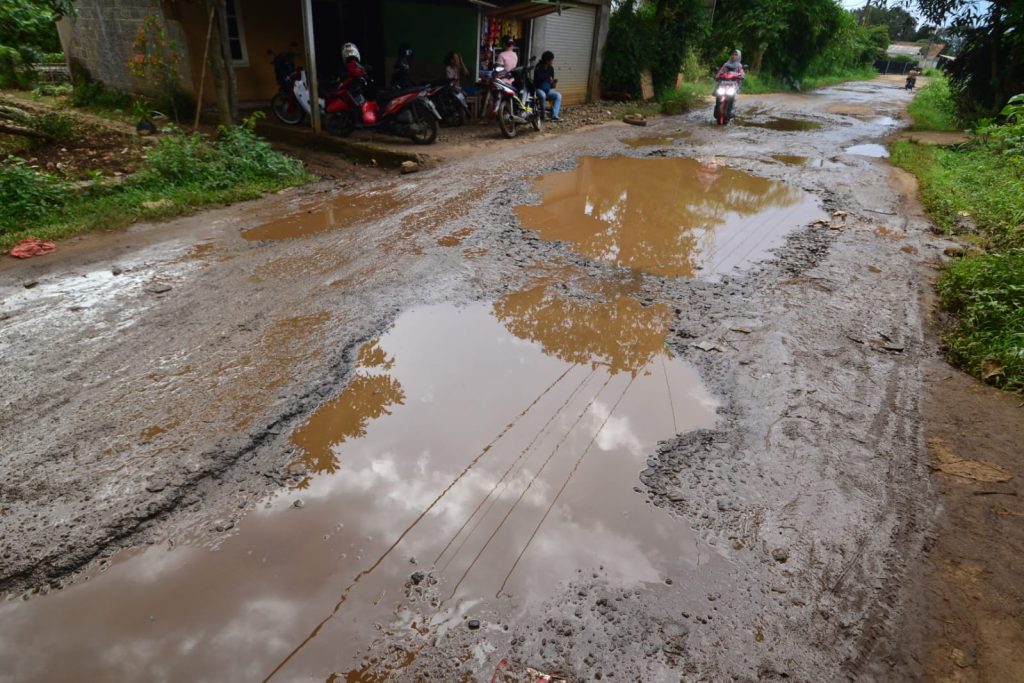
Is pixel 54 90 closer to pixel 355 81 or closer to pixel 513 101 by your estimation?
pixel 355 81

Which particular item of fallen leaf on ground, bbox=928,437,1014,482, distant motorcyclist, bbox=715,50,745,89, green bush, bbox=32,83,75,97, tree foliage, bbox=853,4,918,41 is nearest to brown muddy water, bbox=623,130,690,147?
distant motorcyclist, bbox=715,50,745,89

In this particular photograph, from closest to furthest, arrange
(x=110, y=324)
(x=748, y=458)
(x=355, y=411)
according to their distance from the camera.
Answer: (x=748, y=458)
(x=355, y=411)
(x=110, y=324)

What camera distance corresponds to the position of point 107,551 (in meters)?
2.13

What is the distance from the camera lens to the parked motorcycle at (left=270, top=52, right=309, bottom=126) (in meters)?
8.95

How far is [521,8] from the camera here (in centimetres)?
1152

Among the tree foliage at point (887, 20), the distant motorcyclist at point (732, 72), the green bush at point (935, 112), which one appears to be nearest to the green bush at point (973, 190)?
the green bush at point (935, 112)

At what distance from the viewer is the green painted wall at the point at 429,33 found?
11.2 metres

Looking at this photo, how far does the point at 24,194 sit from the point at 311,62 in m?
4.26

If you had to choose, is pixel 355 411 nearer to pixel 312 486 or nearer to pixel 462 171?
pixel 312 486

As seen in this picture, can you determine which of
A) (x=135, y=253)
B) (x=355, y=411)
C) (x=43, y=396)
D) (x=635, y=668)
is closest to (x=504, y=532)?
(x=635, y=668)

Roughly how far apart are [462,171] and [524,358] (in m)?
4.77

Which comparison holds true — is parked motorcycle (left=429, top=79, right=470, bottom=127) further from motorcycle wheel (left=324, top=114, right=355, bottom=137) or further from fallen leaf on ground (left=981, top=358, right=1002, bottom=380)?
fallen leaf on ground (left=981, top=358, right=1002, bottom=380)

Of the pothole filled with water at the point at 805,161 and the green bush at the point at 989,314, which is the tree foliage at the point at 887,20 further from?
the green bush at the point at 989,314

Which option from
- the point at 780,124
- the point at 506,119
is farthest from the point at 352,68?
the point at 780,124
